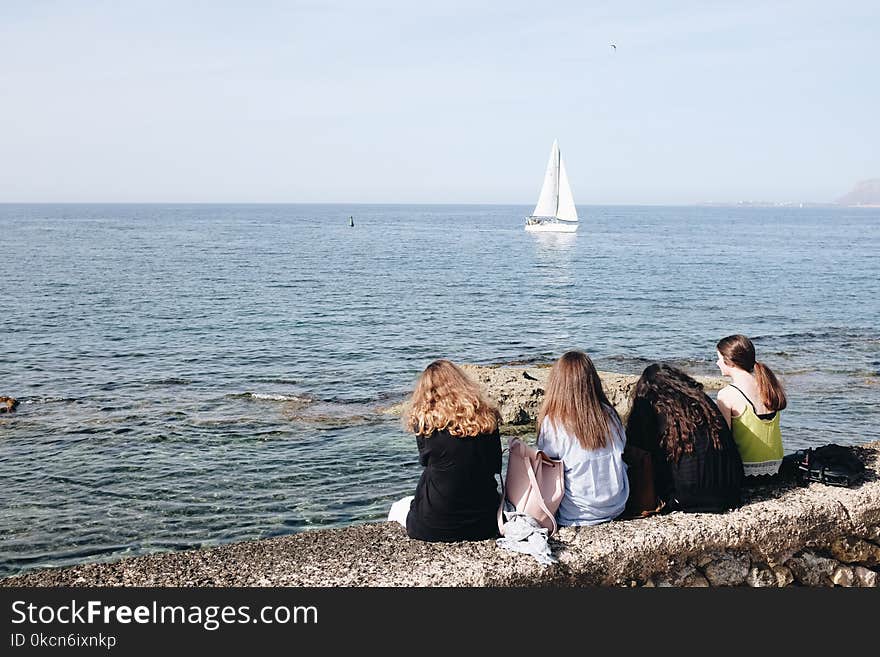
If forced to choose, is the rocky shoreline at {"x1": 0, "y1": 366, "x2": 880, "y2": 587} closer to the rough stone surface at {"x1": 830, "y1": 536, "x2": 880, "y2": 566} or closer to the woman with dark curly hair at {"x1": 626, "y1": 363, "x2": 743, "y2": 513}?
the rough stone surface at {"x1": 830, "y1": 536, "x2": 880, "y2": 566}

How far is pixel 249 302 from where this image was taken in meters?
36.6

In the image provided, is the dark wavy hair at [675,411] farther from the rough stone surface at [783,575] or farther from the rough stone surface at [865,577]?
the rough stone surface at [865,577]

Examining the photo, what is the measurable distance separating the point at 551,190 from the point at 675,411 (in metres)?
98.5

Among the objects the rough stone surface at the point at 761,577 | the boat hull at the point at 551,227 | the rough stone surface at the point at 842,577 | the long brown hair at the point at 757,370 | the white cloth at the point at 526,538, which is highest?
the boat hull at the point at 551,227

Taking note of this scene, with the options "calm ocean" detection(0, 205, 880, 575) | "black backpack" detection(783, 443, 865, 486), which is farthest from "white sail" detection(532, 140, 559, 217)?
"black backpack" detection(783, 443, 865, 486)

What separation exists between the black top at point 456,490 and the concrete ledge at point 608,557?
12 cm

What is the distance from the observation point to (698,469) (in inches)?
227

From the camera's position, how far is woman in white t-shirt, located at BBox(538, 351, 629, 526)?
5691mm

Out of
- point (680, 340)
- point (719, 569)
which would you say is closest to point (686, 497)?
point (719, 569)

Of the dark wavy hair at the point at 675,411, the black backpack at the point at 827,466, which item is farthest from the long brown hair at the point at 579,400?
the black backpack at the point at 827,466

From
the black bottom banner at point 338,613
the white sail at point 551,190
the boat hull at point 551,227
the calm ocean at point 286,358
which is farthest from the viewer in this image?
the boat hull at point 551,227

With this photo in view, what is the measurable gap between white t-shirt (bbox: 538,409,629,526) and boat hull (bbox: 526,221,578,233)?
97.5 m

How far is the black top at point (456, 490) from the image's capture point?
5.53 metres

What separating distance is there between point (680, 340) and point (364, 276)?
87.5 ft
